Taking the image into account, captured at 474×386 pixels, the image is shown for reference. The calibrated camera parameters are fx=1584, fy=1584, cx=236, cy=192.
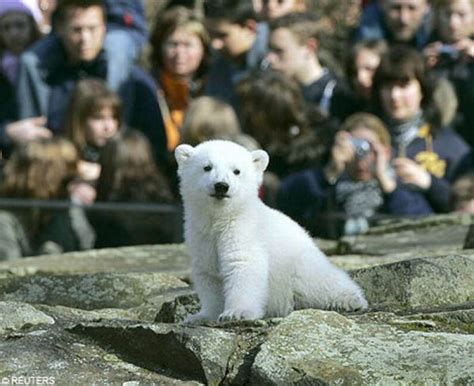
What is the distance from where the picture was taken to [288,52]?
13.3 metres

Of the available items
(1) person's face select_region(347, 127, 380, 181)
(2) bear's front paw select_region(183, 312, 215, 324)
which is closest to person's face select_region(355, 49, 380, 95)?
(1) person's face select_region(347, 127, 380, 181)

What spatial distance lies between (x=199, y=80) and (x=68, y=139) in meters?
1.44

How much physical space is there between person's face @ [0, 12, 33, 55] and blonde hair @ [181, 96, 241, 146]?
2681 millimetres

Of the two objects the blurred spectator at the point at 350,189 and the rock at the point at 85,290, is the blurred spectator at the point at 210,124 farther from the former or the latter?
the rock at the point at 85,290

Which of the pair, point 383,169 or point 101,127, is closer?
point 383,169

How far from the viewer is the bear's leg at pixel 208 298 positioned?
711cm

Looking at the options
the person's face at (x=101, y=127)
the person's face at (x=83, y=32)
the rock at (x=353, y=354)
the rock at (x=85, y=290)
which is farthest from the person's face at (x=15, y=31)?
the rock at (x=353, y=354)

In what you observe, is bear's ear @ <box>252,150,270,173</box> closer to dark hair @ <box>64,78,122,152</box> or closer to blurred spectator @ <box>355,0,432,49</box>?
dark hair @ <box>64,78,122,152</box>

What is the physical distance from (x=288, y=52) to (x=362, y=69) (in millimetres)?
668

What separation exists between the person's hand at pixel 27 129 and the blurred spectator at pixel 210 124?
1.38m

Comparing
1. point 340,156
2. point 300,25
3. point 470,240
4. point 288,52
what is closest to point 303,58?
point 288,52

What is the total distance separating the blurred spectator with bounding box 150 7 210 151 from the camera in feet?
44.0

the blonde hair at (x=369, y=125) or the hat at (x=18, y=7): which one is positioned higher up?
the hat at (x=18, y=7)

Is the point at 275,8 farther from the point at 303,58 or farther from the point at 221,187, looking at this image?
the point at 221,187
